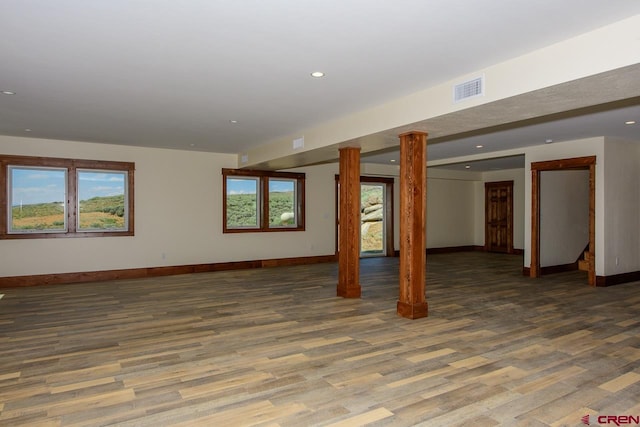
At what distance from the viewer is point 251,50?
129 inches

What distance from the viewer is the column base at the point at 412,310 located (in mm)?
4943

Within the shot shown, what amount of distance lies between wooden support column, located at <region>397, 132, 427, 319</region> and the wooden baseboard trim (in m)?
5.08

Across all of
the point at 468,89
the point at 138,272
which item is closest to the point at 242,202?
the point at 138,272

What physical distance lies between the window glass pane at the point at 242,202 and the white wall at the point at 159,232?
277mm

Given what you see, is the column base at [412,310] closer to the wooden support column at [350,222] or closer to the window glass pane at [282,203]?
the wooden support column at [350,222]

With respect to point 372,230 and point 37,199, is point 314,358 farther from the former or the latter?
point 372,230

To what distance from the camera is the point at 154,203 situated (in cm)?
842

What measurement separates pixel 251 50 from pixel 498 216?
37.5 ft

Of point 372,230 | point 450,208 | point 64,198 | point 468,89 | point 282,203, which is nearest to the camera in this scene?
point 468,89

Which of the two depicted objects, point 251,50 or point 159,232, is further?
point 159,232

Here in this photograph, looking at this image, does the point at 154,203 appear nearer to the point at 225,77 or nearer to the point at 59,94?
the point at 59,94

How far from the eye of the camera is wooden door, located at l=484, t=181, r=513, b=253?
12469mm

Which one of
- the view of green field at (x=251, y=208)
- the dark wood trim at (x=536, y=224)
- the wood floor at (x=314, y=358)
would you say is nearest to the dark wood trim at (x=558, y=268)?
the dark wood trim at (x=536, y=224)

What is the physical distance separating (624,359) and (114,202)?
26.9 ft
